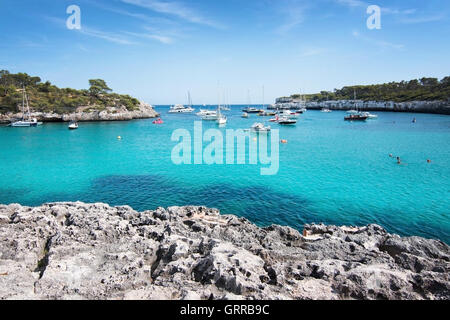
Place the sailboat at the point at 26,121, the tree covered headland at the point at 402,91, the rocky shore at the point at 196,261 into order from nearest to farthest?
the rocky shore at the point at 196,261 → the sailboat at the point at 26,121 → the tree covered headland at the point at 402,91

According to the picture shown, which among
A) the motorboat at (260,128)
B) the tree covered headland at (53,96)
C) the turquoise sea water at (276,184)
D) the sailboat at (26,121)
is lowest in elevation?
the turquoise sea water at (276,184)

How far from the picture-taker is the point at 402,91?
134m

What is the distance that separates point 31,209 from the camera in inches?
539

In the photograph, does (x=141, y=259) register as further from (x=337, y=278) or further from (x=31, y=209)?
(x=31, y=209)

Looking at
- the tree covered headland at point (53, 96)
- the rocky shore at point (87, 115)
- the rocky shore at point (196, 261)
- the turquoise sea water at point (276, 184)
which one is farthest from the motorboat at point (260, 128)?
the tree covered headland at point (53, 96)

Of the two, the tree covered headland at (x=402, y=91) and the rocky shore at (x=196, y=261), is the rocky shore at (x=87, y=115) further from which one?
the tree covered headland at (x=402, y=91)

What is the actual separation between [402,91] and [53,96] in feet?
507

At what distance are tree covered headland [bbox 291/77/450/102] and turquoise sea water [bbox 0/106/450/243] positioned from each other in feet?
272

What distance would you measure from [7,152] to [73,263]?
39.8 m

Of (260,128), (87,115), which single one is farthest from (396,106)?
(87,115)

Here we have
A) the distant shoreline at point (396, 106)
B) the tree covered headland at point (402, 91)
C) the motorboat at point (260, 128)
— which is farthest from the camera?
the tree covered headland at point (402, 91)

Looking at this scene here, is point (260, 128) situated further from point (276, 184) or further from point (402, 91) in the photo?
point (402, 91)

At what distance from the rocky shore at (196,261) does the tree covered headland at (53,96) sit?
81.1 metres

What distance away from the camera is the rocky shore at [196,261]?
761 cm
